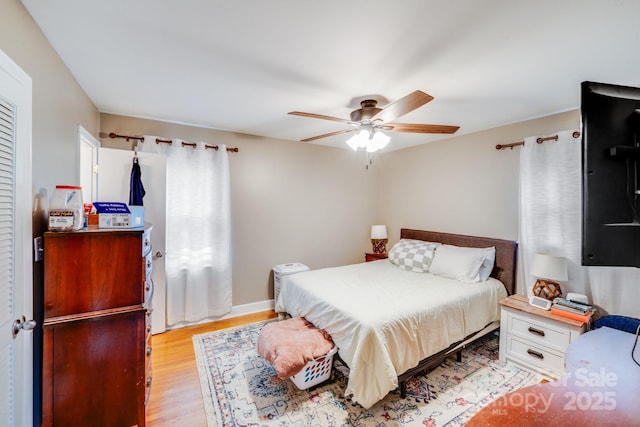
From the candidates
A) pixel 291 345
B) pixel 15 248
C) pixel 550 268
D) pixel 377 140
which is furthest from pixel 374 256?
pixel 15 248

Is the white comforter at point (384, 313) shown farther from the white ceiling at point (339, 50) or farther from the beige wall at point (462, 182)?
the white ceiling at point (339, 50)

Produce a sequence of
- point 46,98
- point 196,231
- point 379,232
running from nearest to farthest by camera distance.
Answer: point 46,98 → point 196,231 → point 379,232

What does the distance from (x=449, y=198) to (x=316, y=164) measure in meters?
1.94

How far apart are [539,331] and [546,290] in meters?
0.41

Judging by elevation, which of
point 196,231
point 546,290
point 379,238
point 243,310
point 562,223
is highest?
point 562,223

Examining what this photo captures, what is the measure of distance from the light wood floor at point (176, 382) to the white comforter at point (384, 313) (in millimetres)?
1011

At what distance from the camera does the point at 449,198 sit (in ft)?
11.6

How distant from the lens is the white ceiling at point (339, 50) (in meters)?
1.27

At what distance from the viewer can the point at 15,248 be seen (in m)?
1.17

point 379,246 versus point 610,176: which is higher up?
point 610,176

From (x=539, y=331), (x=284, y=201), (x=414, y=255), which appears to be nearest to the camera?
(x=539, y=331)

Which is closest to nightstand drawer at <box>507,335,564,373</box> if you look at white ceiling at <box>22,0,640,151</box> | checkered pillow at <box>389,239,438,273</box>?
checkered pillow at <box>389,239,438,273</box>

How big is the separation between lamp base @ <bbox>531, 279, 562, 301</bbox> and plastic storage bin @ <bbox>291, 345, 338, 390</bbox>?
200 centimetres

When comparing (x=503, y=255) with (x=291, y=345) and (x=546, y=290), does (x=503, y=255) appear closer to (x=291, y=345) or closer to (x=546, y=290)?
(x=546, y=290)
